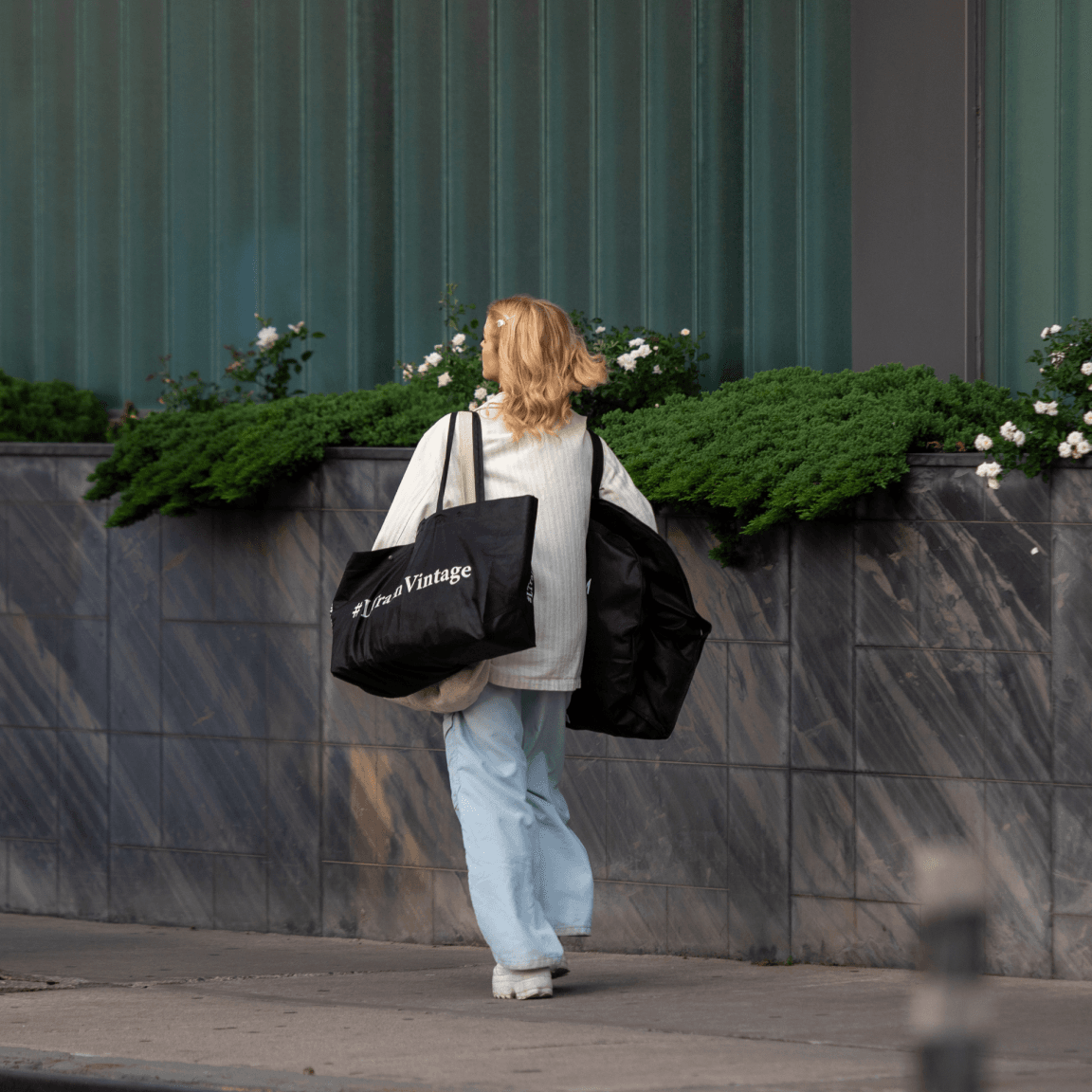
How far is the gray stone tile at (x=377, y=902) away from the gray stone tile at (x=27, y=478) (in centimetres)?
204

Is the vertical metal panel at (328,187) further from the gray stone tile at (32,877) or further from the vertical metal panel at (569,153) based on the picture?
the gray stone tile at (32,877)

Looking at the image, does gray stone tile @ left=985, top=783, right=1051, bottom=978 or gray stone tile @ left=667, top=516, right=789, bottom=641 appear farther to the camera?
gray stone tile @ left=667, top=516, right=789, bottom=641

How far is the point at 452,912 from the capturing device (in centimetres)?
669

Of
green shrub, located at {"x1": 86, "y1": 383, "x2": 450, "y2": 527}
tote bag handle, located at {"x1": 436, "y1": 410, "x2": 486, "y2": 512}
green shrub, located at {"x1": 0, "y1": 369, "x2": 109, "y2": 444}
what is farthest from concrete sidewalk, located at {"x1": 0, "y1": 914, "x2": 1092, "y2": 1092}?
green shrub, located at {"x1": 0, "y1": 369, "x2": 109, "y2": 444}

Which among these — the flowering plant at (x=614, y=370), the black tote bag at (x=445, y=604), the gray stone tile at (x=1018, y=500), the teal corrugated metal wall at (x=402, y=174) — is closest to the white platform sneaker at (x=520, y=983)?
the black tote bag at (x=445, y=604)

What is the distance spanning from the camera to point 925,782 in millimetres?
5930

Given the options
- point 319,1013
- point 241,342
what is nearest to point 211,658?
point 241,342

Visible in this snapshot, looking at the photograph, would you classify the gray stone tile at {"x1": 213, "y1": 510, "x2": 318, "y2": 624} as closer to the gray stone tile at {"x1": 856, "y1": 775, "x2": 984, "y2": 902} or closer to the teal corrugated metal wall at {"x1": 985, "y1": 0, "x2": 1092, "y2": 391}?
the gray stone tile at {"x1": 856, "y1": 775, "x2": 984, "y2": 902}

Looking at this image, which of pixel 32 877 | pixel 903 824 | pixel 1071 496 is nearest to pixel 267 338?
pixel 32 877

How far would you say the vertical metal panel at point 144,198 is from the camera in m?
8.62

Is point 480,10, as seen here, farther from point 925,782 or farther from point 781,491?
point 925,782

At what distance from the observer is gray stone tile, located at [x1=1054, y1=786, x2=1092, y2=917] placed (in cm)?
567

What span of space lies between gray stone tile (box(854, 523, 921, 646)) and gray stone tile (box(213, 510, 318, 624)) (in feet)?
7.03

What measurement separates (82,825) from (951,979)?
5.69 metres
